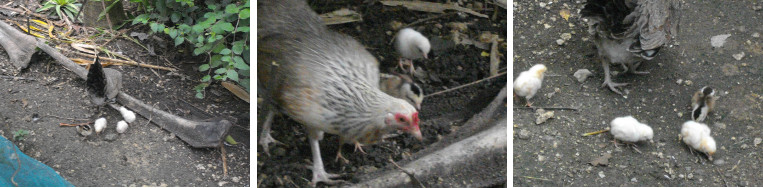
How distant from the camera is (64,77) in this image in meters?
2.45

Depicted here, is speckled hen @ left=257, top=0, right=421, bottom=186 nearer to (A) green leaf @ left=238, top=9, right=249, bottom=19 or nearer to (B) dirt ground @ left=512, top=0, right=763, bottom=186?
(A) green leaf @ left=238, top=9, right=249, bottom=19

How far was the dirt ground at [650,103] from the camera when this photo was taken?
204 cm

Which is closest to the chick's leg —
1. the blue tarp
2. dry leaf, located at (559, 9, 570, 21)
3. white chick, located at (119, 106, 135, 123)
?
the blue tarp

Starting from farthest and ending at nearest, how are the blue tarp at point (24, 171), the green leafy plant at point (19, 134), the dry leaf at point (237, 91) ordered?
the dry leaf at point (237, 91), the green leafy plant at point (19, 134), the blue tarp at point (24, 171)

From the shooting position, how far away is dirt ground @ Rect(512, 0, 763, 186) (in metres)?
2.04

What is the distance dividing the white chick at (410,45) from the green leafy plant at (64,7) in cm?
179

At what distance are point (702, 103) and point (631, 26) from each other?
1.03ft

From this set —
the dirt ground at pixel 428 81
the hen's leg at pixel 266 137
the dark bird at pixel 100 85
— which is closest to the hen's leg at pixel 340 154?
the dirt ground at pixel 428 81

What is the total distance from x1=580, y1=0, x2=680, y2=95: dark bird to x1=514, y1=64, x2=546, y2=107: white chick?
236mm

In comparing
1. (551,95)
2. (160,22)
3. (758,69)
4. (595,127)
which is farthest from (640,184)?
(160,22)

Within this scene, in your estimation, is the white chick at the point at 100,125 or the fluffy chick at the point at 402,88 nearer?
the fluffy chick at the point at 402,88

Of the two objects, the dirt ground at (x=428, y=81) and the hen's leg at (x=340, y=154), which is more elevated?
the dirt ground at (x=428, y=81)

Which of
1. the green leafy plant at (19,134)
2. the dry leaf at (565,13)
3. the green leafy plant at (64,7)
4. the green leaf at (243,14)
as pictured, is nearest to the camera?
the green leaf at (243,14)

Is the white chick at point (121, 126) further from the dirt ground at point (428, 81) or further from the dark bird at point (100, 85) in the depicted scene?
the dirt ground at point (428, 81)
